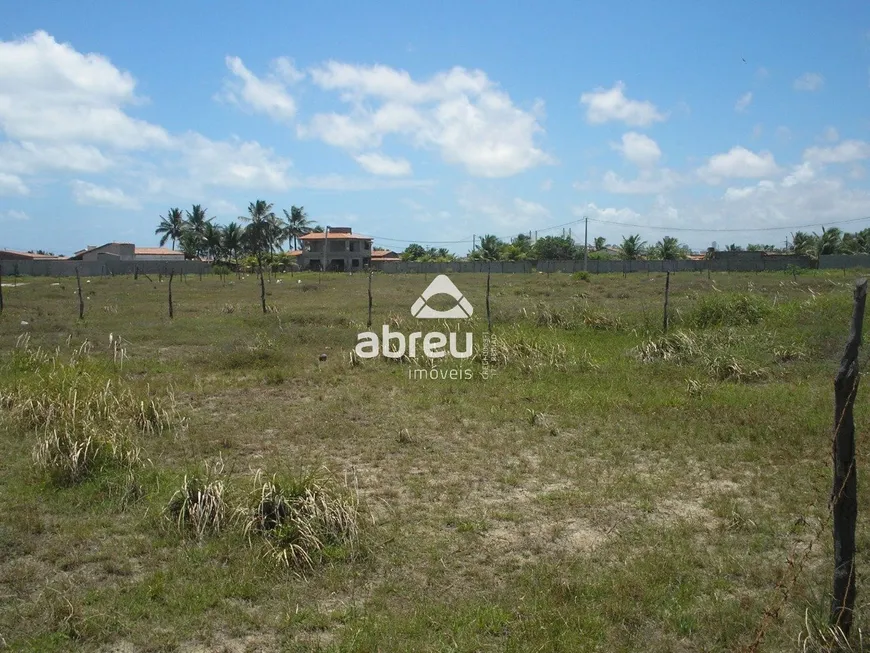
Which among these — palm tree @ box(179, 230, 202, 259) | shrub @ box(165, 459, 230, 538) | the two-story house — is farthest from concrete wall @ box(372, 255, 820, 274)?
shrub @ box(165, 459, 230, 538)

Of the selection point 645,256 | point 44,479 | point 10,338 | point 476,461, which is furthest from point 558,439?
point 645,256

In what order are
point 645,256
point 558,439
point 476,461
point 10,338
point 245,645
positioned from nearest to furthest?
point 245,645 → point 476,461 → point 558,439 → point 10,338 → point 645,256

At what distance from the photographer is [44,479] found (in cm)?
616

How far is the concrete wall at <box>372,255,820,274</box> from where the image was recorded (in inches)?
1839

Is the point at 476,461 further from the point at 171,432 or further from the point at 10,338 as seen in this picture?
the point at 10,338

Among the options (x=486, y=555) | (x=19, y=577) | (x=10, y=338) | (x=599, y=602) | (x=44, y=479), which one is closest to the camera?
(x=599, y=602)

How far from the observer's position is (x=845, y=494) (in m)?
3.61

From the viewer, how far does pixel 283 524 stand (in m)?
5.03

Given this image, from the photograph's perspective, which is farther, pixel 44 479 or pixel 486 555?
pixel 44 479

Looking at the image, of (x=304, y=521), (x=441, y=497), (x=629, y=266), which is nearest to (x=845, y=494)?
(x=441, y=497)

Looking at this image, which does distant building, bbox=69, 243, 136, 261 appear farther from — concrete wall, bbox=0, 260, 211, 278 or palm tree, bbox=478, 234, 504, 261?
palm tree, bbox=478, 234, 504, 261

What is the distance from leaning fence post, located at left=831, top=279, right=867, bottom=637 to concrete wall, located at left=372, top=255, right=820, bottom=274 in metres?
42.5

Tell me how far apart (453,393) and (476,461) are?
10.6 ft

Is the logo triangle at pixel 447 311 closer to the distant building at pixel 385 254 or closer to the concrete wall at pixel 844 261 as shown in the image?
the concrete wall at pixel 844 261
